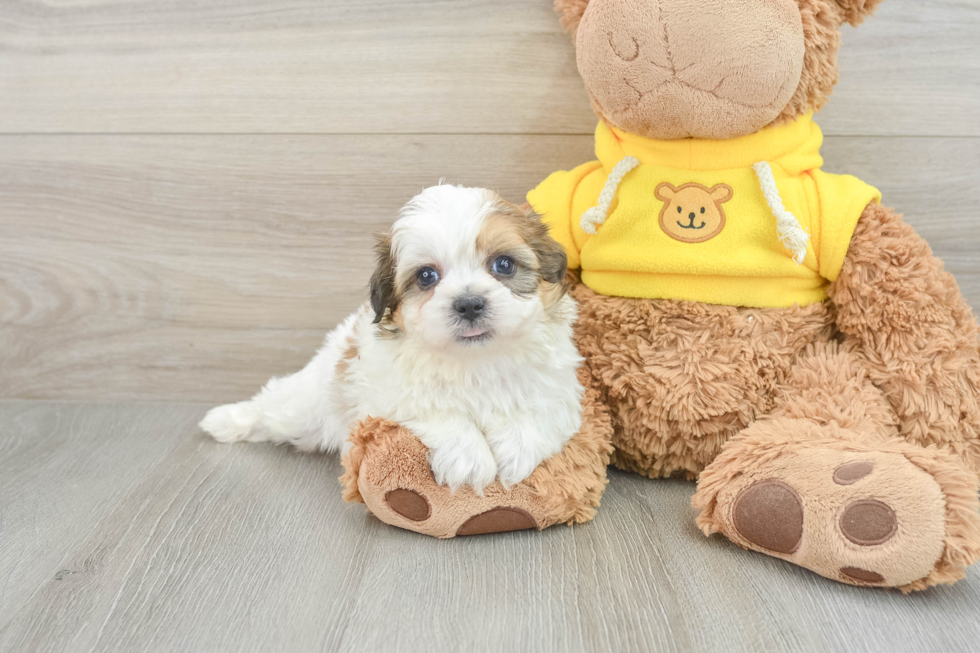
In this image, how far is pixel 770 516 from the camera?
1.11 m

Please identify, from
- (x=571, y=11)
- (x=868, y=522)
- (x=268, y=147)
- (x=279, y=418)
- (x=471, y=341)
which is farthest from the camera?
(x=268, y=147)

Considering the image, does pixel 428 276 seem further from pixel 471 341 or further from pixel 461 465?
pixel 461 465

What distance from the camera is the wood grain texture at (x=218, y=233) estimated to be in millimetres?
1664

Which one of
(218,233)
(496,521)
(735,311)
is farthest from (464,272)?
(218,233)

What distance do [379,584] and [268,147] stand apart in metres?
1.09

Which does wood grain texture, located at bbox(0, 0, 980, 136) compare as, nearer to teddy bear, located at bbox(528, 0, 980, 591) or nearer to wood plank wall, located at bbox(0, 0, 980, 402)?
wood plank wall, located at bbox(0, 0, 980, 402)

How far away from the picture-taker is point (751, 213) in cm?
132

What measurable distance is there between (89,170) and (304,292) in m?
0.61

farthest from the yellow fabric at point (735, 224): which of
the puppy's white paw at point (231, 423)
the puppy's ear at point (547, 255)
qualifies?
the puppy's white paw at point (231, 423)

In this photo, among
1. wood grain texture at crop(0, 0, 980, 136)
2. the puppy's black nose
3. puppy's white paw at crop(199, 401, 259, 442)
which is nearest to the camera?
the puppy's black nose

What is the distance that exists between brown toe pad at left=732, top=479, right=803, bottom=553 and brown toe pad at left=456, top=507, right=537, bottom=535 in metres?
0.34

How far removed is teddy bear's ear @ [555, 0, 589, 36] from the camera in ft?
4.44

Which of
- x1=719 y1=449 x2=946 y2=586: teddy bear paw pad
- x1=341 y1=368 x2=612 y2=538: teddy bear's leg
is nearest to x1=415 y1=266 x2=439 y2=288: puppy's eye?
x1=341 y1=368 x2=612 y2=538: teddy bear's leg

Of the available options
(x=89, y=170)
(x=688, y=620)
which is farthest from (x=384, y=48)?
(x=688, y=620)
